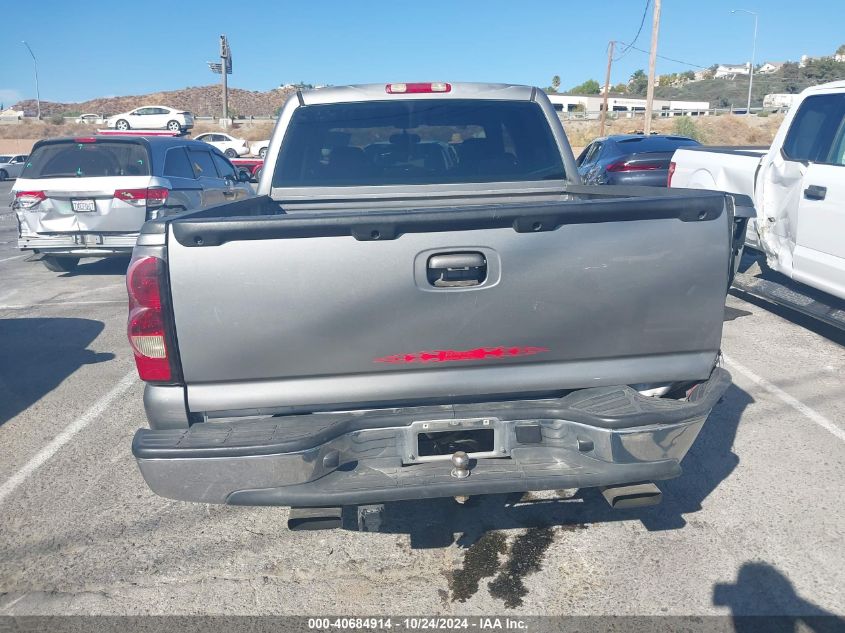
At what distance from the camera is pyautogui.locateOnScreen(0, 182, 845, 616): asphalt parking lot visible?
3.14 metres

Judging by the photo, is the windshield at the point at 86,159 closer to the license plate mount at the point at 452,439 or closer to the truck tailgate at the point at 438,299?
the truck tailgate at the point at 438,299

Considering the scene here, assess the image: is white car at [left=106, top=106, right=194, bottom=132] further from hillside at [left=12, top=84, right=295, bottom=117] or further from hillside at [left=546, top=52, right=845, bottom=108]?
hillside at [left=546, top=52, right=845, bottom=108]

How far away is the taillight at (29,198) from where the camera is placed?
372 inches

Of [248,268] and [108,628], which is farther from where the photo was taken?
[108,628]

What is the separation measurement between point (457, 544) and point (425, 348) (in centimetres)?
118

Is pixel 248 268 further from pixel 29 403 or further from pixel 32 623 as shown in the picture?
pixel 29 403

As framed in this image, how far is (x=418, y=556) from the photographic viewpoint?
3.48m

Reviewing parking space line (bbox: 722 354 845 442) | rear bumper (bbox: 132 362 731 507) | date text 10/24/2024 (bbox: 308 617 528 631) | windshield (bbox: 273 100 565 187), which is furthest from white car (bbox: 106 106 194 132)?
date text 10/24/2024 (bbox: 308 617 528 631)

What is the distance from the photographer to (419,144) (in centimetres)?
454

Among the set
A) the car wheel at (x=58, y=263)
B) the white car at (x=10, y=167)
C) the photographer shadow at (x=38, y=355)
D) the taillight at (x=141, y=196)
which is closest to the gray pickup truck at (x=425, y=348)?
the photographer shadow at (x=38, y=355)

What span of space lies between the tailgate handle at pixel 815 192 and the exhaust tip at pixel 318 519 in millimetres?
5047

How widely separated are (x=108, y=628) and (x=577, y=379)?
2171mm

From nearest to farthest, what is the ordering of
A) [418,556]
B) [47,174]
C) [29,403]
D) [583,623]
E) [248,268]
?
[248,268]
[583,623]
[418,556]
[29,403]
[47,174]

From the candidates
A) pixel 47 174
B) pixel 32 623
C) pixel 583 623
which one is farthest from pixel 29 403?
pixel 47 174
